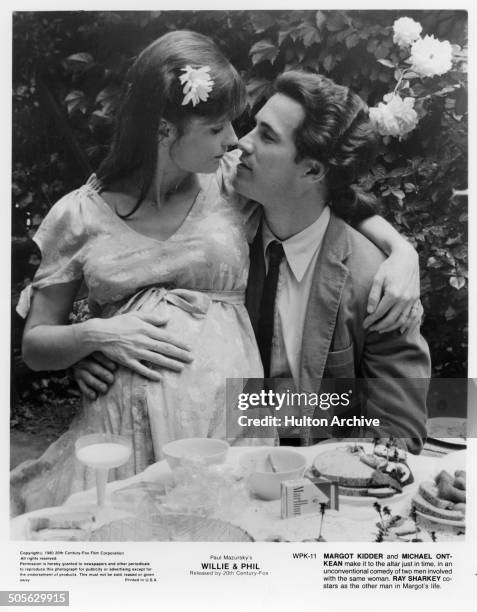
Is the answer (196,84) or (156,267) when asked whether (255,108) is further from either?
(156,267)

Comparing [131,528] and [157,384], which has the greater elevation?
[157,384]

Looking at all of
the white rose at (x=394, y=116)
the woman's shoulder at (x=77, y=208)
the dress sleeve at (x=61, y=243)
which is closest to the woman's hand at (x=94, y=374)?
the dress sleeve at (x=61, y=243)

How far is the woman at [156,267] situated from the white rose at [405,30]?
0.70m

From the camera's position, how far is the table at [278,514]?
3.41m

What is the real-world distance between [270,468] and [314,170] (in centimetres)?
124

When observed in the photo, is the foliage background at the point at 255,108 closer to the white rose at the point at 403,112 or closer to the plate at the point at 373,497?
the white rose at the point at 403,112

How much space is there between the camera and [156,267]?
339cm

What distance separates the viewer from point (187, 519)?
3449 mm

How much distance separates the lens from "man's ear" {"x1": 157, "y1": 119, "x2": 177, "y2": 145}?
3.36m

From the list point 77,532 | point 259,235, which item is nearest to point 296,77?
point 259,235

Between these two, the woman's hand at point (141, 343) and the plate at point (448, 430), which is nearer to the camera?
the woman's hand at point (141, 343)

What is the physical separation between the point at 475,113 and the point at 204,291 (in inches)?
54.0

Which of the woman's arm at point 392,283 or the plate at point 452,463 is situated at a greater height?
the woman's arm at point 392,283

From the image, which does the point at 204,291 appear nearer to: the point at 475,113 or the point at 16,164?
the point at 16,164
